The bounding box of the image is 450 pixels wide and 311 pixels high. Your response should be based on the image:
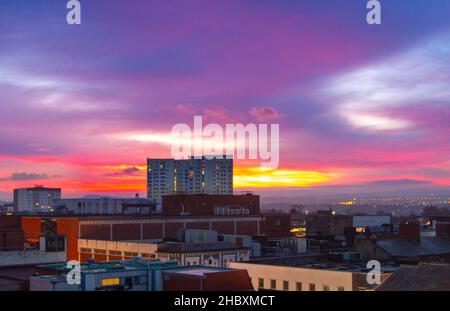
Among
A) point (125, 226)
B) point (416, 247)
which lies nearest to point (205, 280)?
point (416, 247)

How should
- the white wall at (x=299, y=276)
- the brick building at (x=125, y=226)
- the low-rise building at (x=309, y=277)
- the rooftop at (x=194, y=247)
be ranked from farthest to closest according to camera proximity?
the brick building at (x=125, y=226) < the rooftop at (x=194, y=247) < the white wall at (x=299, y=276) < the low-rise building at (x=309, y=277)

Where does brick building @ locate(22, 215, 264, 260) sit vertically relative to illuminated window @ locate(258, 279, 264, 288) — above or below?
above

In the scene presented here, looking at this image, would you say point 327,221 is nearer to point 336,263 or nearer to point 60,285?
point 336,263

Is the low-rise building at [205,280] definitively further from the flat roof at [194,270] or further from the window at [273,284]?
the window at [273,284]

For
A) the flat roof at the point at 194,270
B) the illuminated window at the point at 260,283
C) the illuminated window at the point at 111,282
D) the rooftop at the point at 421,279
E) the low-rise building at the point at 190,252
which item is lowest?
the illuminated window at the point at 260,283

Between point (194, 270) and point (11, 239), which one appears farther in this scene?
point (11, 239)

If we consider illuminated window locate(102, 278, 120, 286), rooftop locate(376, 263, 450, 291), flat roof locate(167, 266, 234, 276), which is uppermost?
rooftop locate(376, 263, 450, 291)

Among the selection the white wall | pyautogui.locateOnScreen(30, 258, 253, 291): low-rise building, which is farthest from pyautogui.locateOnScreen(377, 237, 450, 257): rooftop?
pyautogui.locateOnScreen(30, 258, 253, 291): low-rise building

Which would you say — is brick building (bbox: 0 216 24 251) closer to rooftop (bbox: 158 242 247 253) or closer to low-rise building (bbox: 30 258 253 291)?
rooftop (bbox: 158 242 247 253)

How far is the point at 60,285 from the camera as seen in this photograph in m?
43.1

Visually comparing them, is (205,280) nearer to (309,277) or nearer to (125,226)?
(309,277)

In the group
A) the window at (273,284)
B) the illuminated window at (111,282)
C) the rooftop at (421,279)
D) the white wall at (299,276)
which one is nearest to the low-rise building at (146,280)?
the illuminated window at (111,282)

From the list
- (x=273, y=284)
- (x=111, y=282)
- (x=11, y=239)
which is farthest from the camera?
(x=11, y=239)
